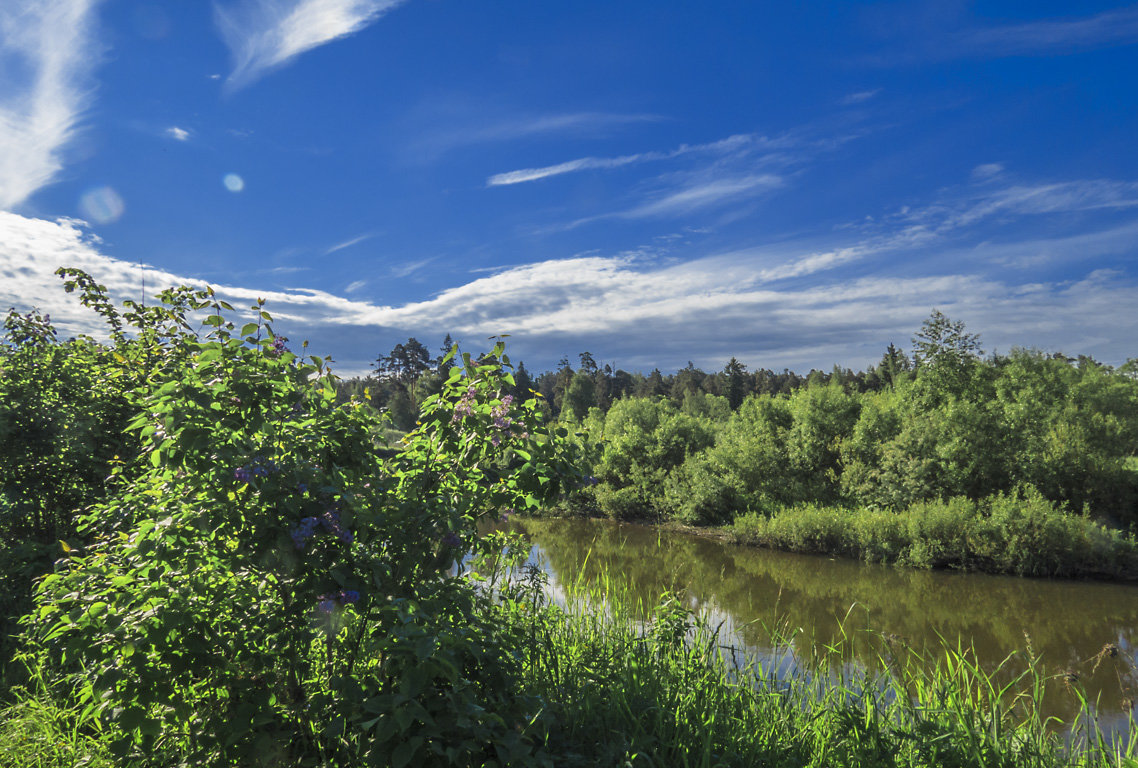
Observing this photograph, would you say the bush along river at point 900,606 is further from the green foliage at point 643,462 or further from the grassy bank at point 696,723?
the green foliage at point 643,462

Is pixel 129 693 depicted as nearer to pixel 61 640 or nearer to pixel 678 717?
pixel 61 640

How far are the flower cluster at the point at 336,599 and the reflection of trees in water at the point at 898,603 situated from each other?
211 inches

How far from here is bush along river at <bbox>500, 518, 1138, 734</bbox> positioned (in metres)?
7.86

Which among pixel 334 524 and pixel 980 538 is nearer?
pixel 334 524

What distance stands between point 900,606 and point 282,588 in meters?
11.6

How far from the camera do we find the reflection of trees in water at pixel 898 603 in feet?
28.3

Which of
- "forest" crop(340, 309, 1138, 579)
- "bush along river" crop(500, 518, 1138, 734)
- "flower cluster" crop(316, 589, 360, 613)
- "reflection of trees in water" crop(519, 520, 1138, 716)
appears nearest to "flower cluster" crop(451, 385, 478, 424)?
"flower cluster" crop(316, 589, 360, 613)

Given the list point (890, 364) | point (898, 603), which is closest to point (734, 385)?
point (890, 364)

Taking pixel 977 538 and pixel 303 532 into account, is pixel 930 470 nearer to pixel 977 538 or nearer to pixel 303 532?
pixel 977 538

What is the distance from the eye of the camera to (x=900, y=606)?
36.3 feet

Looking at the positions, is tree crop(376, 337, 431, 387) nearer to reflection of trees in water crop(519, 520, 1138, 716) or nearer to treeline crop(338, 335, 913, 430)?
treeline crop(338, 335, 913, 430)

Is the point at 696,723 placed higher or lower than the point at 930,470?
higher

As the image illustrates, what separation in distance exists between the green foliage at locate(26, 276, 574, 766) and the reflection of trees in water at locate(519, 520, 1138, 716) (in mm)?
4989

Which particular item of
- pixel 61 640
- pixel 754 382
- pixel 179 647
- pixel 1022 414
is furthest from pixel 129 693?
pixel 754 382
